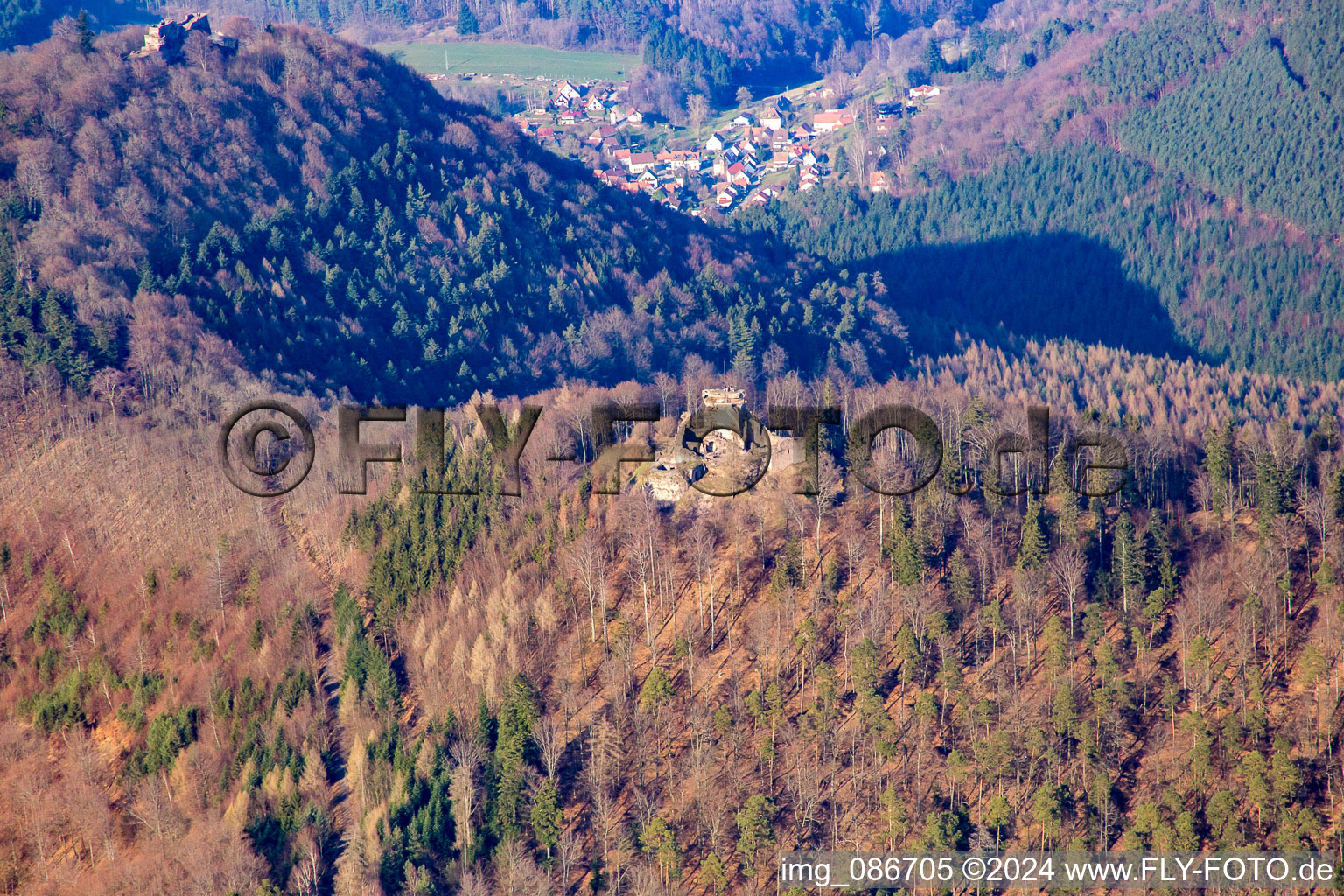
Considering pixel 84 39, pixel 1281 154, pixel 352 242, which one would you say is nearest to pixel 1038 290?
pixel 1281 154

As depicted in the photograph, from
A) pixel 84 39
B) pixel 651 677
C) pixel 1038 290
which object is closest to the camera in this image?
pixel 651 677

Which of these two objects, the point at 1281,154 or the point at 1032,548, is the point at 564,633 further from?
the point at 1281,154

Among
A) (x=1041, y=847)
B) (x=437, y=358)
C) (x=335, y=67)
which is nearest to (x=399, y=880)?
(x=1041, y=847)

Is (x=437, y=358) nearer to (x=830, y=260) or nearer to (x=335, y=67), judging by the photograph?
(x=335, y=67)

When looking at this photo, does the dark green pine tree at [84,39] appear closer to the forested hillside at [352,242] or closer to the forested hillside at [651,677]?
the forested hillside at [352,242]

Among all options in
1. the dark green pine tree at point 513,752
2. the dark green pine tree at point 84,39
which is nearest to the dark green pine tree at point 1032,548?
the dark green pine tree at point 513,752

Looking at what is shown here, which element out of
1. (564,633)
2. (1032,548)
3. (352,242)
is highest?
(352,242)
